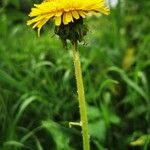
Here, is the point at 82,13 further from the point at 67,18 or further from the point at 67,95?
the point at 67,95

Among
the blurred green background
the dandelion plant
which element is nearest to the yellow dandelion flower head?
the dandelion plant

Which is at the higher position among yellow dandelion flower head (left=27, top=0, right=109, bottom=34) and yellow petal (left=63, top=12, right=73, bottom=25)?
yellow dandelion flower head (left=27, top=0, right=109, bottom=34)

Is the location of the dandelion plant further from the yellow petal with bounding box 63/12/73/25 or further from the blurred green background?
the blurred green background

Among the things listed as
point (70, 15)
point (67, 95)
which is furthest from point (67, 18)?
point (67, 95)

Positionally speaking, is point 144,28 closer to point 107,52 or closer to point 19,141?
point 107,52

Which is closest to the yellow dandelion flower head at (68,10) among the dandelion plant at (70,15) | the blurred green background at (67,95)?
the dandelion plant at (70,15)

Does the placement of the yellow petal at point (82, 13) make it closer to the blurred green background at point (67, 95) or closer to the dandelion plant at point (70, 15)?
the dandelion plant at point (70, 15)

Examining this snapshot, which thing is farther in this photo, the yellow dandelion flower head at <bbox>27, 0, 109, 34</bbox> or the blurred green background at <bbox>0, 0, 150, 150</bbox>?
the blurred green background at <bbox>0, 0, 150, 150</bbox>

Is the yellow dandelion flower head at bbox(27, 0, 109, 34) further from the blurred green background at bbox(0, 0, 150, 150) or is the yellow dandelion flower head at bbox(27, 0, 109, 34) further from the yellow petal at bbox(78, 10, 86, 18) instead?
the blurred green background at bbox(0, 0, 150, 150)

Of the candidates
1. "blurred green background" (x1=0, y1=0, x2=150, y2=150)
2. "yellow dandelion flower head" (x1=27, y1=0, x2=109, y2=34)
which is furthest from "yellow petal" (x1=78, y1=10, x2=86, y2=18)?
"blurred green background" (x1=0, y1=0, x2=150, y2=150)

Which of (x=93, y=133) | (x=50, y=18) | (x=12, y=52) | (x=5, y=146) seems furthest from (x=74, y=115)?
(x=50, y=18)
